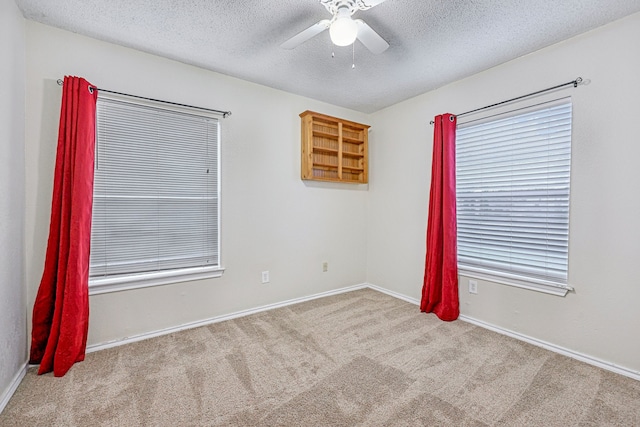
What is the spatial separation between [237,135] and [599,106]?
3001 millimetres

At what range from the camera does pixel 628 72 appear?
1.95 metres

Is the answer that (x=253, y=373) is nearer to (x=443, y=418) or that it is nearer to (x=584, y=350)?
(x=443, y=418)

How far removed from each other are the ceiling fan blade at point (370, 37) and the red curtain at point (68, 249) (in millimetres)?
1986

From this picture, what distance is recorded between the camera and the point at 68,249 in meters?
2.00

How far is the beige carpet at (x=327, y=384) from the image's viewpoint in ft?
5.14

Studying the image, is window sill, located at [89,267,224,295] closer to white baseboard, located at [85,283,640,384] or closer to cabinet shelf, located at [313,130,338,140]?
white baseboard, located at [85,283,640,384]

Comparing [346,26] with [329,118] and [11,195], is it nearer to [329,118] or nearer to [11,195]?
[329,118]

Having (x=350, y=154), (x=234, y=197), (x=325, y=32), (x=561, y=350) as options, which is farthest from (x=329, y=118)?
(x=561, y=350)

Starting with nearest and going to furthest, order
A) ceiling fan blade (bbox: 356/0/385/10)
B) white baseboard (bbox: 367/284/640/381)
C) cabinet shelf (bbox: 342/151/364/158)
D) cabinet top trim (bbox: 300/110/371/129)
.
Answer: ceiling fan blade (bbox: 356/0/385/10) < white baseboard (bbox: 367/284/640/381) < cabinet top trim (bbox: 300/110/371/129) < cabinet shelf (bbox: 342/151/364/158)

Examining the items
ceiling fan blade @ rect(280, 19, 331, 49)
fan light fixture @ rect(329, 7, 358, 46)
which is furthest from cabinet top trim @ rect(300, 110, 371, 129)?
fan light fixture @ rect(329, 7, 358, 46)

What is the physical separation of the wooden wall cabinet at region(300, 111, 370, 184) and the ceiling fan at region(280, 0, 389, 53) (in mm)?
1457

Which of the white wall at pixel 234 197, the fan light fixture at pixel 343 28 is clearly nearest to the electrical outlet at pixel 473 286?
the white wall at pixel 234 197

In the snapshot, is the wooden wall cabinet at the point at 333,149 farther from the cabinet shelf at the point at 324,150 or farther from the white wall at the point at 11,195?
the white wall at the point at 11,195

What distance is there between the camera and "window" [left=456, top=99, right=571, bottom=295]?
2.28 meters
